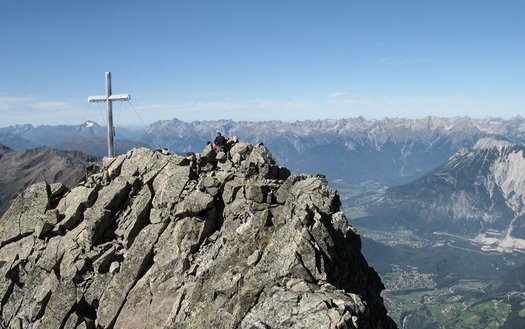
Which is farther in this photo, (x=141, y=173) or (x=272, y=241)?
(x=141, y=173)

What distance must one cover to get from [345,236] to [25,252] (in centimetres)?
2892

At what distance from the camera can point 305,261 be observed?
94.5ft

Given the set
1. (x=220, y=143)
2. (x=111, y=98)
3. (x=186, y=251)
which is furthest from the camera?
(x=111, y=98)

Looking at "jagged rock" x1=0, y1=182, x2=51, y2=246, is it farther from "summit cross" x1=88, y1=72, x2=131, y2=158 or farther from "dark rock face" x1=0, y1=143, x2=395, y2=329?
"summit cross" x1=88, y1=72, x2=131, y2=158

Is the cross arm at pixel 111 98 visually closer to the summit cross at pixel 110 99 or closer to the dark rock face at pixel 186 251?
the summit cross at pixel 110 99

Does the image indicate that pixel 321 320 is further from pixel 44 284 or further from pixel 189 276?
pixel 44 284

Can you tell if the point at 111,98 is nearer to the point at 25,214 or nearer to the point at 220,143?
the point at 220,143

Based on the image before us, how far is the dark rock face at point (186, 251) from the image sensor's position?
27672 mm

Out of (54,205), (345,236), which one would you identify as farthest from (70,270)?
(345,236)

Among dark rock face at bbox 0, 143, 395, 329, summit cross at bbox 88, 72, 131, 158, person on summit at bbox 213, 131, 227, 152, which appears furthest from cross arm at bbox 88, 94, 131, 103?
person on summit at bbox 213, 131, 227, 152

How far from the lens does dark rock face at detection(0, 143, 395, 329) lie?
90.8 feet

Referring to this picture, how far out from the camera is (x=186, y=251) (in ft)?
115

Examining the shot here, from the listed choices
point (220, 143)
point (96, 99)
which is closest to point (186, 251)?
point (220, 143)

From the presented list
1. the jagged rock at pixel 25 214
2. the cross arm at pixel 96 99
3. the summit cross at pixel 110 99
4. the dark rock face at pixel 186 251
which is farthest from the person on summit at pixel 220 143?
the jagged rock at pixel 25 214
